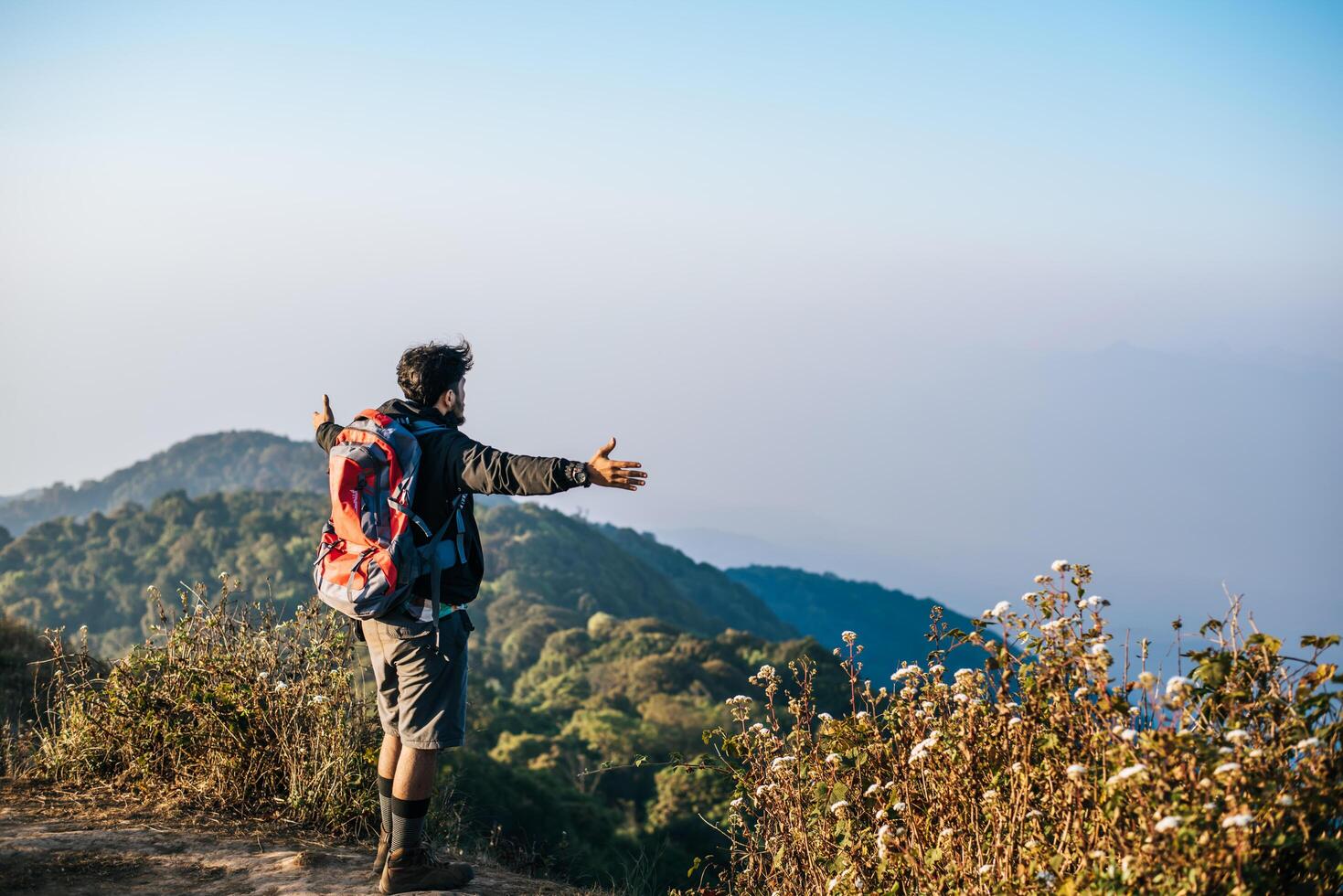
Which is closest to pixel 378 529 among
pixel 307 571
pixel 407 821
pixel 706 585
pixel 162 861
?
pixel 407 821

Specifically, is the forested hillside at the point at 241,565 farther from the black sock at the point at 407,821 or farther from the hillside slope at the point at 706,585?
the black sock at the point at 407,821

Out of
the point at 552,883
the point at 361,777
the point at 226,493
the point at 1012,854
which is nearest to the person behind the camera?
the point at 1012,854

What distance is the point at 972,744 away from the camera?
3.47 m

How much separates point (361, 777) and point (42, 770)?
183 centimetres

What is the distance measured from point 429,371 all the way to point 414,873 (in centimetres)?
193

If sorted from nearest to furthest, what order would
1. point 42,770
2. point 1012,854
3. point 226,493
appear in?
point 1012,854 < point 42,770 < point 226,493

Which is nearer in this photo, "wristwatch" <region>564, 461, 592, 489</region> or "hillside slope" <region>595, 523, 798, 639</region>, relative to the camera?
"wristwatch" <region>564, 461, 592, 489</region>

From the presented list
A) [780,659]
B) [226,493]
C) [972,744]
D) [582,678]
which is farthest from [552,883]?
[226,493]

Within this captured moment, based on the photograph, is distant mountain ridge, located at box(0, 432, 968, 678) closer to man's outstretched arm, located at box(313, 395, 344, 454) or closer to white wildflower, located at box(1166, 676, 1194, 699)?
man's outstretched arm, located at box(313, 395, 344, 454)

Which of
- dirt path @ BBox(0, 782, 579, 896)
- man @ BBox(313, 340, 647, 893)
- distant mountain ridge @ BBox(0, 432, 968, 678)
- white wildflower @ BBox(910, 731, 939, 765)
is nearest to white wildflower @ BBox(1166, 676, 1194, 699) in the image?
white wildflower @ BBox(910, 731, 939, 765)

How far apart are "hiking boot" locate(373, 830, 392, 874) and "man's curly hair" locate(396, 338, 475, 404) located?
1705 millimetres

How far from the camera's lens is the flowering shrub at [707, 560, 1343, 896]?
8.66 feet

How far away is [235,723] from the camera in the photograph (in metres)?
5.32

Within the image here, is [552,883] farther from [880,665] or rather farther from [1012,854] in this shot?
[880,665]
